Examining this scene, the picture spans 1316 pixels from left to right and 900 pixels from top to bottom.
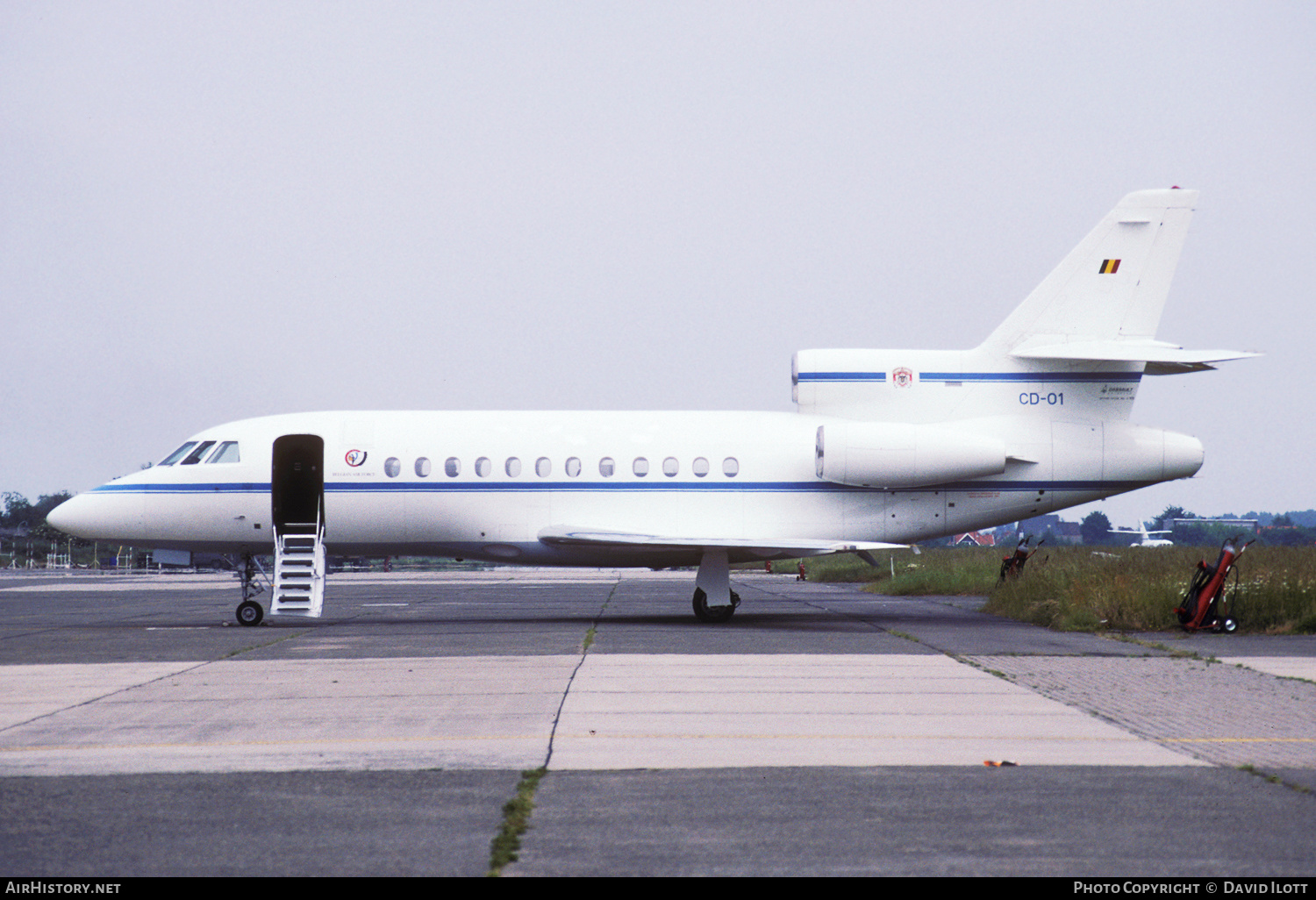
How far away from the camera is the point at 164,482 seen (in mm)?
20344

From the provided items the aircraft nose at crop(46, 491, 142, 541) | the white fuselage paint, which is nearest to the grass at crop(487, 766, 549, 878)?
the white fuselage paint

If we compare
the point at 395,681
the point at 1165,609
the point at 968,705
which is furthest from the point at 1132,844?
the point at 1165,609

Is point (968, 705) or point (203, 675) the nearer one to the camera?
point (968, 705)

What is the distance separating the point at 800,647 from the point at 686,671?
320cm

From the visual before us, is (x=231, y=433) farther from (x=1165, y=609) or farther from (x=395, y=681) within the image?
(x=1165, y=609)

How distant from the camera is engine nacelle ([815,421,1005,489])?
1950 centimetres

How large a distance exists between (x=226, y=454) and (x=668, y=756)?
14909 mm

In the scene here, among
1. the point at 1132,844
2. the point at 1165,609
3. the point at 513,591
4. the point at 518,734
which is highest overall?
the point at 1132,844

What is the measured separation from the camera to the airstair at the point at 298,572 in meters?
18.4

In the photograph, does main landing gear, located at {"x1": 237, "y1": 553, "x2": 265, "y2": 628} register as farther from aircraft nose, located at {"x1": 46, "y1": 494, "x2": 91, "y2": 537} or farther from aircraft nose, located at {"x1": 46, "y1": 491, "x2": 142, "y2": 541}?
aircraft nose, located at {"x1": 46, "y1": 494, "x2": 91, "y2": 537}

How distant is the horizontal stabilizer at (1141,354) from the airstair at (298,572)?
12.3 metres

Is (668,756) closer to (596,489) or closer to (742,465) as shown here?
(596,489)

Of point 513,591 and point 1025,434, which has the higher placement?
point 1025,434

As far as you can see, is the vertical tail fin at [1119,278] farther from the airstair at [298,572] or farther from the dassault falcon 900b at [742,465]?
the airstair at [298,572]
